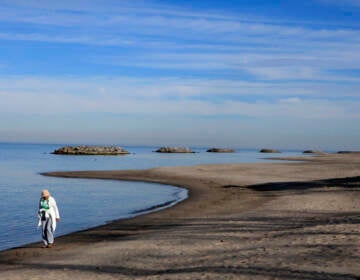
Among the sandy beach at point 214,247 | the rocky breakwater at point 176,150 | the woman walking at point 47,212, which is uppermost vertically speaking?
the woman walking at point 47,212

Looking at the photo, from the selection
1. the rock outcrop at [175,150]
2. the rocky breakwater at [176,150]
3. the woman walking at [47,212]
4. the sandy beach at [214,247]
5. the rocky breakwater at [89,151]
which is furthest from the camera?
the rock outcrop at [175,150]

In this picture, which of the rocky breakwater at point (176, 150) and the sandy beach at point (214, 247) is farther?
the rocky breakwater at point (176, 150)

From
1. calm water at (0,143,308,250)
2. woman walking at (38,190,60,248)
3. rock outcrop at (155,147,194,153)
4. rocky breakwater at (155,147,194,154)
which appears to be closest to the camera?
woman walking at (38,190,60,248)

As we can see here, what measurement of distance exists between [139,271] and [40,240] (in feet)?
24.2

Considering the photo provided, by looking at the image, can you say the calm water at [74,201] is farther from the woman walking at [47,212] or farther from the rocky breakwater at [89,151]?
the rocky breakwater at [89,151]

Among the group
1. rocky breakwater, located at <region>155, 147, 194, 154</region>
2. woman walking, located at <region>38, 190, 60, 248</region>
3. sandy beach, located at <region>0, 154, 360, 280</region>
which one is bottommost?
rocky breakwater, located at <region>155, 147, 194, 154</region>

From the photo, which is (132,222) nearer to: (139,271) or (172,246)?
(172,246)

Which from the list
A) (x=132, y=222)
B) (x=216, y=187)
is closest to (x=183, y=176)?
(x=216, y=187)

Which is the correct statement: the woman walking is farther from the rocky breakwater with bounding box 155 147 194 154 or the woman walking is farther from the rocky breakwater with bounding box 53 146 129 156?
the rocky breakwater with bounding box 155 147 194 154

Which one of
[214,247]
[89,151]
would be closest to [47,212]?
[214,247]

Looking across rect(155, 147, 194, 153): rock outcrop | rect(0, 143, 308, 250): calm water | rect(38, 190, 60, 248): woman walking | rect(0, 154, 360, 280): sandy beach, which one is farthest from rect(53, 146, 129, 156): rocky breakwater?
rect(38, 190, 60, 248): woman walking

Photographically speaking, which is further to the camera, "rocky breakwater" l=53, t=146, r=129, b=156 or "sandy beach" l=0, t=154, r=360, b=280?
"rocky breakwater" l=53, t=146, r=129, b=156

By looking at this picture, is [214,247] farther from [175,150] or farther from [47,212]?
[175,150]

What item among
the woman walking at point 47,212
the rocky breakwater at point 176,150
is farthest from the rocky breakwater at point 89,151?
the woman walking at point 47,212
